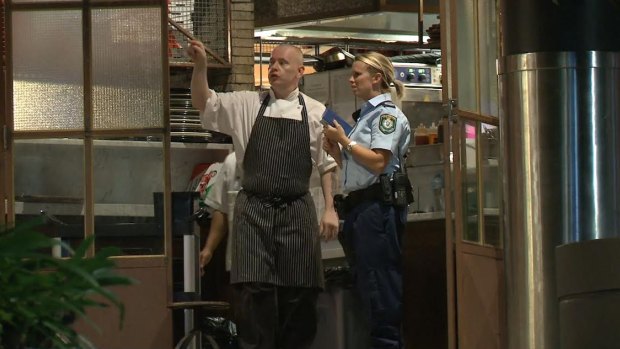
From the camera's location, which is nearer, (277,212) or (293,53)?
(277,212)

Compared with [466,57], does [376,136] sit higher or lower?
lower

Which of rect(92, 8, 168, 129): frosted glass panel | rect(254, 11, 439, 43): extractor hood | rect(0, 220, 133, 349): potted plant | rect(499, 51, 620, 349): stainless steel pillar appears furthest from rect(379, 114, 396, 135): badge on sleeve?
rect(0, 220, 133, 349): potted plant

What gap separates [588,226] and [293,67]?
131cm

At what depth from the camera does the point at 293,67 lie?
5395mm

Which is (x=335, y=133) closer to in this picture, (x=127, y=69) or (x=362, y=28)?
(x=127, y=69)

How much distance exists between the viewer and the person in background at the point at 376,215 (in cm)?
536

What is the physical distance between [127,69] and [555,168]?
171 cm

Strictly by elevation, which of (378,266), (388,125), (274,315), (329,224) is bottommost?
(274,315)

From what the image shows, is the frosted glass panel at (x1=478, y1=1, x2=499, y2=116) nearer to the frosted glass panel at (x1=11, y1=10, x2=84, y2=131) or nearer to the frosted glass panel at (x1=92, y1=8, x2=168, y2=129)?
the frosted glass panel at (x1=92, y1=8, x2=168, y2=129)

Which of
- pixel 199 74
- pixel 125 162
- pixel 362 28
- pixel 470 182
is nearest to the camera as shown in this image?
pixel 199 74

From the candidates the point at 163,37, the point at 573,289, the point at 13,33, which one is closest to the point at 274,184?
the point at 163,37

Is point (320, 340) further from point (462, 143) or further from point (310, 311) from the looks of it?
point (462, 143)

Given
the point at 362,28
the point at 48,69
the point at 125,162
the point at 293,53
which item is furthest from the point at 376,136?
the point at 362,28

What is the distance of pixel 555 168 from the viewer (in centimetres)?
531
